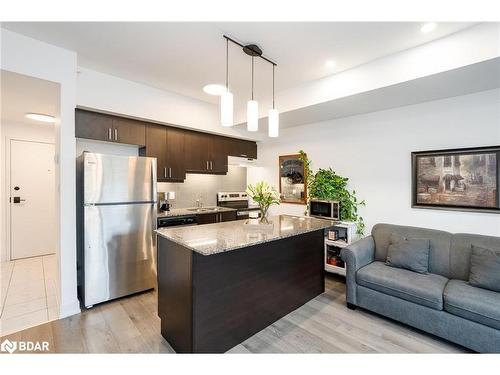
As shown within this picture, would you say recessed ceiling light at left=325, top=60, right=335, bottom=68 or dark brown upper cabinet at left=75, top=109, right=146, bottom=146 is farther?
dark brown upper cabinet at left=75, top=109, right=146, bottom=146

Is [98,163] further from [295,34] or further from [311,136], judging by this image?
[311,136]

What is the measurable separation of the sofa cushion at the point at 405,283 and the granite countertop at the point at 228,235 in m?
0.70

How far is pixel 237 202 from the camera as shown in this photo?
4.95 meters

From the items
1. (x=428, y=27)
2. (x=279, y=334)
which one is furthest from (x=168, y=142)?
(x=428, y=27)

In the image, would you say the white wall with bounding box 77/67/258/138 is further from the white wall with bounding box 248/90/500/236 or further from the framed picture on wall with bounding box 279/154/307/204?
the white wall with bounding box 248/90/500/236

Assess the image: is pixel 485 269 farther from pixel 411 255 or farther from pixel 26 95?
pixel 26 95

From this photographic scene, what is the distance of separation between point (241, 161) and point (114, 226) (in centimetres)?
257

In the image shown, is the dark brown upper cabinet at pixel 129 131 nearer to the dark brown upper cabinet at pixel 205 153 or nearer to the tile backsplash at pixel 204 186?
the dark brown upper cabinet at pixel 205 153

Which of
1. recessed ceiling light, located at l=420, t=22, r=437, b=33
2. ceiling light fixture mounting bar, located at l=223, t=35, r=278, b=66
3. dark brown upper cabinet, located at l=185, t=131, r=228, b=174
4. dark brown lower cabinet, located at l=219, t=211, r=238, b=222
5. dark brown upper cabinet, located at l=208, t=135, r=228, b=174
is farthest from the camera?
dark brown upper cabinet, located at l=208, t=135, r=228, b=174

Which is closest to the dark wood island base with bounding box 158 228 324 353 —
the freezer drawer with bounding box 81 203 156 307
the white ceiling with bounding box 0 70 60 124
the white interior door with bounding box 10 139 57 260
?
the freezer drawer with bounding box 81 203 156 307

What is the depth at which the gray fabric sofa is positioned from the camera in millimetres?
1959

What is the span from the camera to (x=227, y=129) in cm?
431

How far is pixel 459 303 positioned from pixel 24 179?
252 inches

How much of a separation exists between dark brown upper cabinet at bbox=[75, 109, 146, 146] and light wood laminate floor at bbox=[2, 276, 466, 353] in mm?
2013
